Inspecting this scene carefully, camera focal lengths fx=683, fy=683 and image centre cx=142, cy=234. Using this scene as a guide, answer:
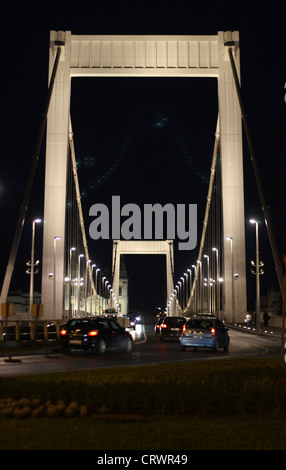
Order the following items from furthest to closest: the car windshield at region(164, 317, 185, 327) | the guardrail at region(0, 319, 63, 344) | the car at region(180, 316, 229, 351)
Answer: the car windshield at region(164, 317, 185, 327)
the guardrail at region(0, 319, 63, 344)
the car at region(180, 316, 229, 351)

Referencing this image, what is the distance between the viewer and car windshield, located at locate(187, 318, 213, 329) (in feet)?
86.2

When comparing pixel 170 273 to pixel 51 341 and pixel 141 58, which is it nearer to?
pixel 141 58

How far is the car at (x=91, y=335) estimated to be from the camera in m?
23.4

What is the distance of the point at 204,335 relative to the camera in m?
25.8

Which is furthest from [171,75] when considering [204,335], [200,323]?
[204,335]

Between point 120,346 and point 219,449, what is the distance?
18353mm

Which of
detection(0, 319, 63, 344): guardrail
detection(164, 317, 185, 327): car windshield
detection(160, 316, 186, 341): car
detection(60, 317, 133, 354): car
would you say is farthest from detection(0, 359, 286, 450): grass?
detection(164, 317, 185, 327): car windshield

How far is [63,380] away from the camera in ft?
31.1

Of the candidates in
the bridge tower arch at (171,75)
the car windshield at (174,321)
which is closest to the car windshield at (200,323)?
the car windshield at (174,321)

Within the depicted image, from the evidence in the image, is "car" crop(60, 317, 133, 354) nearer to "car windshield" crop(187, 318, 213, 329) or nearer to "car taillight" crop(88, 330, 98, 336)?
"car taillight" crop(88, 330, 98, 336)

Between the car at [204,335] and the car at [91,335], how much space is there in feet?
8.88

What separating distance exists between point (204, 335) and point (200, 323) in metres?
0.81

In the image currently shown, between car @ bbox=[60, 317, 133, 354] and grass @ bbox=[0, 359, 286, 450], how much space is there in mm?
13278
